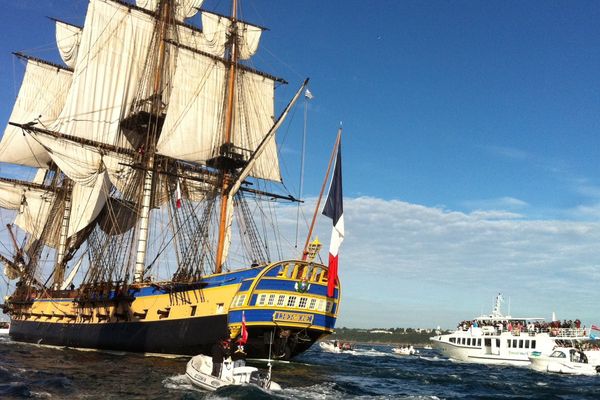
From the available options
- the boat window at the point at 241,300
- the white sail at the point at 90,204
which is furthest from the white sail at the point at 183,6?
the boat window at the point at 241,300

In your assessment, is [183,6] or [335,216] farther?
[183,6]

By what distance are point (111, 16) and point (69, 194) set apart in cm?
2108

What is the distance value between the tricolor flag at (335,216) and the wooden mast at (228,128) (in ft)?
40.2

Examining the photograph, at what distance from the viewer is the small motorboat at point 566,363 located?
159 feet

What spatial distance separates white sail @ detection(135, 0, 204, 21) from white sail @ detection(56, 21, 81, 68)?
14.1m

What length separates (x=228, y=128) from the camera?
174ft

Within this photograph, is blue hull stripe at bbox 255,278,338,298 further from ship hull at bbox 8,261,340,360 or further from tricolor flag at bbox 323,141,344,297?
tricolor flag at bbox 323,141,344,297

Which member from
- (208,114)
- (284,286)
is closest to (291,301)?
(284,286)

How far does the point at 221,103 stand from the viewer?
184 ft

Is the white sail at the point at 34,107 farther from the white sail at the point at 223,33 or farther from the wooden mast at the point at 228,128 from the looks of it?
the wooden mast at the point at 228,128

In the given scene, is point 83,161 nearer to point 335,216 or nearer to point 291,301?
point 291,301

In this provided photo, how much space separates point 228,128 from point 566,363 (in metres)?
36.5

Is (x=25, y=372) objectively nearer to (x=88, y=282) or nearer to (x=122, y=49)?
(x=88, y=282)

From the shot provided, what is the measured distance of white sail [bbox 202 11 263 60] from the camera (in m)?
59.9
